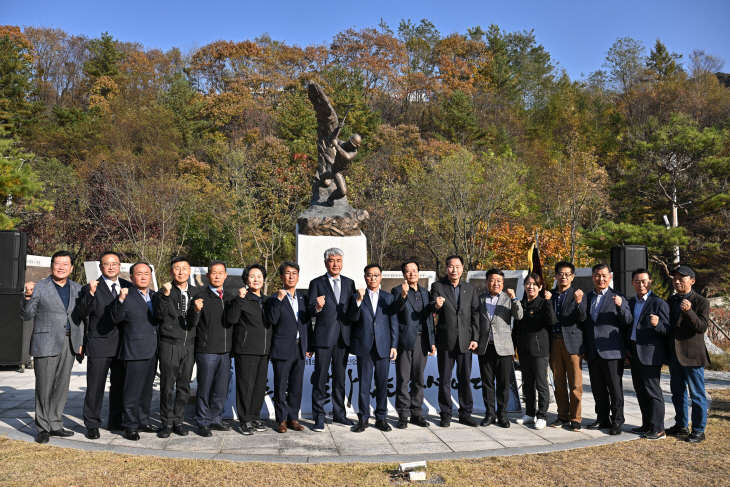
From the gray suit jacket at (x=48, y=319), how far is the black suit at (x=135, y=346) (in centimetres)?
44

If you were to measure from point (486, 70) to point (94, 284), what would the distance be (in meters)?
34.7

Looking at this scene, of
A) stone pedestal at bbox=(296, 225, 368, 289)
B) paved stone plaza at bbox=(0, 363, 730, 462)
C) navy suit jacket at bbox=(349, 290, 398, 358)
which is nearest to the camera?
paved stone plaza at bbox=(0, 363, 730, 462)

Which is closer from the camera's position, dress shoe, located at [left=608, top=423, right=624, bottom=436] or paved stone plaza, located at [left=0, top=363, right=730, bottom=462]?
paved stone plaza, located at [left=0, top=363, right=730, bottom=462]

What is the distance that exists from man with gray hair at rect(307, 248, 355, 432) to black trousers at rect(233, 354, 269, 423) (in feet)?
1.57

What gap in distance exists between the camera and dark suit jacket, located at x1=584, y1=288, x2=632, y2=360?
5.24m

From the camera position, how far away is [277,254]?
66.6 feet

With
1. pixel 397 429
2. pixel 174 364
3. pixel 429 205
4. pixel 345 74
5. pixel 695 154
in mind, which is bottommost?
pixel 397 429

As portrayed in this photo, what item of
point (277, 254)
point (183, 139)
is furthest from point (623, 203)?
point (183, 139)

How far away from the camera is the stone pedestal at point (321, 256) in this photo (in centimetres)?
838

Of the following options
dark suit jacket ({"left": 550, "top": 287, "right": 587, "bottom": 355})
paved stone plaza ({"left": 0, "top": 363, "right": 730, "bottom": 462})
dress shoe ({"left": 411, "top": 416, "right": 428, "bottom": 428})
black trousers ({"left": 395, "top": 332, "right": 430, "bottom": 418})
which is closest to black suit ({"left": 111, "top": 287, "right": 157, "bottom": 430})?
paved stone plaza ({"left": 0, "top": 363, "right": 730, "bottom": 462})

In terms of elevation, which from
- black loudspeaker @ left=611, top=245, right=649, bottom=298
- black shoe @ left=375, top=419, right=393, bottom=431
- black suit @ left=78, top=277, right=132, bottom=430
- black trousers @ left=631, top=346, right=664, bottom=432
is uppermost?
black loudspeaker @ left=611, top=245, right=649, bottom=298

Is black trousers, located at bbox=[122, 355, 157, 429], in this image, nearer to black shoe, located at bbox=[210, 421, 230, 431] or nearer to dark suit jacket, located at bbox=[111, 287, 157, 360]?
dark suit jacket, located at bbox=[111, 287, 157, 360]

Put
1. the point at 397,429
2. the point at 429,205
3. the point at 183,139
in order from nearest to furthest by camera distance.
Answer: the point at 397,429
the point at 429,205
the point at 183,139

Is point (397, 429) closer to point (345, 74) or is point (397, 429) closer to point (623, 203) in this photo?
point (623, 203)
